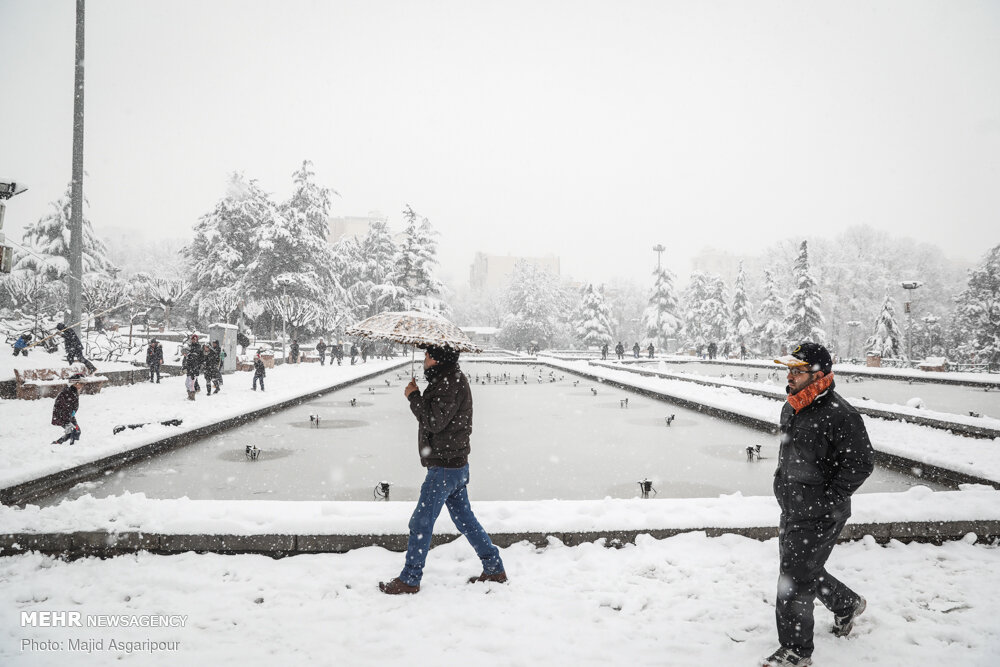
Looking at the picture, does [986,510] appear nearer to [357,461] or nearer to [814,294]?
[357,461]

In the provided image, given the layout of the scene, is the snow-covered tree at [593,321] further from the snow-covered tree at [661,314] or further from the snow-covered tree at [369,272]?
the snow-covered tree at [369,272]

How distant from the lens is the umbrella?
380 centimetres

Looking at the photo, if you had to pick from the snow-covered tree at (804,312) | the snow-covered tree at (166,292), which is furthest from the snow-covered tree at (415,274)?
the snow-covered tree at (804,312)

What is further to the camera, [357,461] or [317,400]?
[317,400]

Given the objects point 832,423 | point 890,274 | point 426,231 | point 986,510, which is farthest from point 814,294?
point 832,423

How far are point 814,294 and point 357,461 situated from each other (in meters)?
51.1

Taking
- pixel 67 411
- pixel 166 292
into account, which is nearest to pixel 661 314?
pixel 166 292

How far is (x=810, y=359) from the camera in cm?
321

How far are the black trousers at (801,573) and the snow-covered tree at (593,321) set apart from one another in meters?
70.3

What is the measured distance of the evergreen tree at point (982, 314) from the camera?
39438mm

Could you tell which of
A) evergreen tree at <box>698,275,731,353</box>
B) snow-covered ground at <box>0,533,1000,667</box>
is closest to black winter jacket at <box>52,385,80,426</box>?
snow-covered ground at <box>0,533,1000,667</box>

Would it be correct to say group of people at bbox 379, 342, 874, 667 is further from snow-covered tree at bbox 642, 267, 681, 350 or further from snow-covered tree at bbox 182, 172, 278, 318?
snow-covered tree at bbox 642, 267, 681, 350

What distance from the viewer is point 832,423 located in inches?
119

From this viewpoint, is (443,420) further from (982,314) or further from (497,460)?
(982,314)
